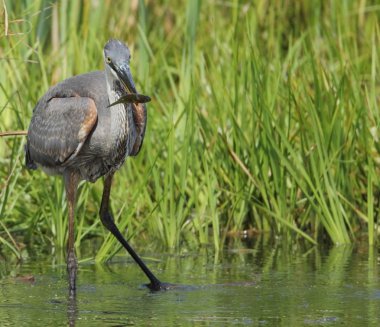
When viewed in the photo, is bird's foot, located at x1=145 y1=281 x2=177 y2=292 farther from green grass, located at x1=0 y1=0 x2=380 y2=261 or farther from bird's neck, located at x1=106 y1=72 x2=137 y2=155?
bird's neck, located at x1=106 y1=72 x2=137 y2=155

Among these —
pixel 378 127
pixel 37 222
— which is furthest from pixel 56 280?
pixel 378 127

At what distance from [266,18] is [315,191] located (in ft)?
13.3

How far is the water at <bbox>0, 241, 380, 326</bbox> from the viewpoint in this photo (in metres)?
4.77

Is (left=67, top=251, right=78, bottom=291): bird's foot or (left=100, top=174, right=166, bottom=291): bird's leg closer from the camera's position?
(left=67, top=251, right=78, bottom=291): bird's foot

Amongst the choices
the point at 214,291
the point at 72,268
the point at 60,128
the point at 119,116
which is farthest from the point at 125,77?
the point at 214,291

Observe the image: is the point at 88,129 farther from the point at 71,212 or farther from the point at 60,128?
the point at 71,212

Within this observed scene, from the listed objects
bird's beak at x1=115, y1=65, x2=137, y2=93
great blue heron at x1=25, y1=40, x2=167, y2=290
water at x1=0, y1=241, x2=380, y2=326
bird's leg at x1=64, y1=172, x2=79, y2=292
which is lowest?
water at x1=0, y1=241, x2=380, y2=326

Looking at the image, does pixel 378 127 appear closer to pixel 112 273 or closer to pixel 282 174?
pixel 282 174

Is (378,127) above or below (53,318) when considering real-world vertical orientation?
above

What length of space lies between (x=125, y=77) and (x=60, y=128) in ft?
1.98

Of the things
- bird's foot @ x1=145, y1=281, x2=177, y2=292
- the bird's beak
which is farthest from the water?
the bird's beak

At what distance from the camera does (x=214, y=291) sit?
5.44m

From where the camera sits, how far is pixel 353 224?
6.79 meters

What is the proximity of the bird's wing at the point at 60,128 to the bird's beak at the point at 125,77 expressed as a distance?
1.06 ft
